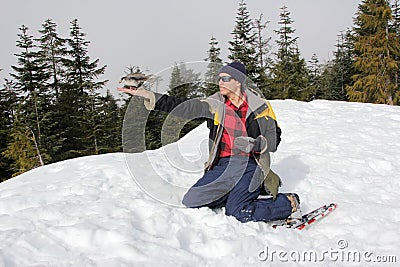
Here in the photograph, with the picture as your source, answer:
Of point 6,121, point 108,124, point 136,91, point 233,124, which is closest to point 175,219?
point 233,124

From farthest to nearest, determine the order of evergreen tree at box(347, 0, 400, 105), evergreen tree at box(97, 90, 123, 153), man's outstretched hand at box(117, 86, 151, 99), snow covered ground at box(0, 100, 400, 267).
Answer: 1. evergreen tree at box(97, 90, 123, 153)
2. evergreen tree at box(347, 0, 400, 105)
3. man's outstretched hand at box(117, 86, 151, 99)
4. snow covered ground at box(0, 100, 400, 267)

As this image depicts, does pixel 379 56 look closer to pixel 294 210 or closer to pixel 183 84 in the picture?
pixel 294 210

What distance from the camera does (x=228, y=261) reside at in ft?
7.34

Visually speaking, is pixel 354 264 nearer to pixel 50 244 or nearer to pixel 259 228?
pixel 259 228

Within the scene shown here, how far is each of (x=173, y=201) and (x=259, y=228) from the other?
890mm

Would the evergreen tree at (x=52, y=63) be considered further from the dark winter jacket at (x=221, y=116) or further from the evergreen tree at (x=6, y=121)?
the dark winter jacket at (x=221, y=116)

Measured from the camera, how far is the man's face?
3.12 meters

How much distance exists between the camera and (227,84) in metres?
3.13

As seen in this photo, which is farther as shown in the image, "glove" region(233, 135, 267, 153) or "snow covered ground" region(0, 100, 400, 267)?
"glove" region(233, 135, 267, 153)

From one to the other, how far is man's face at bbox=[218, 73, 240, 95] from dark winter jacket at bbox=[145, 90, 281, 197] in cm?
10

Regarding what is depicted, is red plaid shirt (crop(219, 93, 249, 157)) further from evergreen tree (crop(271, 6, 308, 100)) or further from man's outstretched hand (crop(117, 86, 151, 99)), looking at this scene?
evergreen tree (crop(271, 6, 308, 100))

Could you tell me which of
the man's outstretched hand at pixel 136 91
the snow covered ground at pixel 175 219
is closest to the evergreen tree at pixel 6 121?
the snow covered ground at pixel 175 219

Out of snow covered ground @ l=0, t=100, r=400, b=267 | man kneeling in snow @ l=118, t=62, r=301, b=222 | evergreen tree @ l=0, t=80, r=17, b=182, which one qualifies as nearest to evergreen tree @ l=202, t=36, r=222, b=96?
man kneeling in snow @ l=118, t=62, r=301, b=222

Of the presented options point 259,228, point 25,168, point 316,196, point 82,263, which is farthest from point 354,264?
point 25,168
